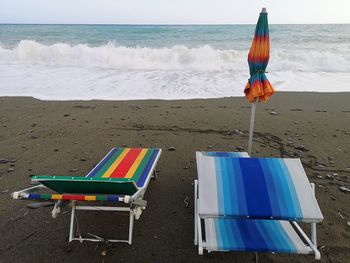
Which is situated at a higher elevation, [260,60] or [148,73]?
[260,60]

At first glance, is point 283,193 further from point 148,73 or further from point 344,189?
point 148,73

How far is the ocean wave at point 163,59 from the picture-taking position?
1480 centimetres

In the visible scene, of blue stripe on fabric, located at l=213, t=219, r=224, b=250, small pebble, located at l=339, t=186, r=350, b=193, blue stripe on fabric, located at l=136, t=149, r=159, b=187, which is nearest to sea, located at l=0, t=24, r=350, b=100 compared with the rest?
blue stripe on fabric, located at l=136, t=149, r=159, b=187

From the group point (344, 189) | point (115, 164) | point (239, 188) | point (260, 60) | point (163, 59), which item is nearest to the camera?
point (239, 188)

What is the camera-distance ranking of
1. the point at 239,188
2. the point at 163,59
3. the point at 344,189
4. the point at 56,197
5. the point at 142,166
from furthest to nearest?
the point at 163,59
the point at 344,189
the point at 142,166
the point at 239,188
the point at 56,197

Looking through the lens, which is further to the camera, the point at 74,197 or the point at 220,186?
the point at 220,186

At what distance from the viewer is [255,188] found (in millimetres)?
2723

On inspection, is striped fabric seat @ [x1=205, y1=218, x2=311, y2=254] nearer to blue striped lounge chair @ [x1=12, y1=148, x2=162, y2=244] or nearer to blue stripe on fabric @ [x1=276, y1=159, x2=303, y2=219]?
blue stripe on fabric @ [x1=276, y1=159, x2=303, y2=219]

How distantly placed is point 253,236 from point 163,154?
276 cm

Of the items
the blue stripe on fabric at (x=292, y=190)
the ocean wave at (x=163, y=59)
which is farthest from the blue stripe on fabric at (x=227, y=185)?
the ocean wave at (x=163, y=59)

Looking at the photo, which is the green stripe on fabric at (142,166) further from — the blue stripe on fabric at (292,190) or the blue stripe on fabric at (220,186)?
the blue stripe on fabric at (292,190)

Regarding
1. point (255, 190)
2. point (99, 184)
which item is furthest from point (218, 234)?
point (99, 184)

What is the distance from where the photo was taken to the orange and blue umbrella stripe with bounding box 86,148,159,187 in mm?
3555

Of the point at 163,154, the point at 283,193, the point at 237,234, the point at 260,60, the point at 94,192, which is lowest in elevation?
the point at 163,154
